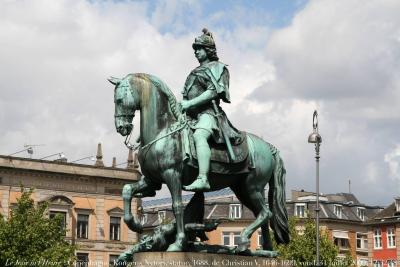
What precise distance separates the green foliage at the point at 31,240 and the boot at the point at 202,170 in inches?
1085

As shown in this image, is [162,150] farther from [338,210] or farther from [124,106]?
[338,210]

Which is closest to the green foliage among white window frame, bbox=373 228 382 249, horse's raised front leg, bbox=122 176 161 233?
horse's raised front leg, bbox=122 176 161 233

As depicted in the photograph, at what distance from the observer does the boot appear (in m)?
13.6

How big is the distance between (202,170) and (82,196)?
5200 cm

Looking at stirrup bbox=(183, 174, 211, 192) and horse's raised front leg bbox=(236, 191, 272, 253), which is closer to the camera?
stirrup bbox=(183, 174, 211, 192)

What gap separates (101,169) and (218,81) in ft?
173

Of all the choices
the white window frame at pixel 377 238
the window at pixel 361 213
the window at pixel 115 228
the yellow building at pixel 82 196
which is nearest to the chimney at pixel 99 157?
the yellow building at pixel 82 196

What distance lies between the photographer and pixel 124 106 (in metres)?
13.8

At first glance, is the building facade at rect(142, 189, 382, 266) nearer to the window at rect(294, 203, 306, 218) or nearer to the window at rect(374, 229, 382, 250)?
the window at rect(294, 203, 306, 218)

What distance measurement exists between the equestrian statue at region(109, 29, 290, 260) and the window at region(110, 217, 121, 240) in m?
51.6

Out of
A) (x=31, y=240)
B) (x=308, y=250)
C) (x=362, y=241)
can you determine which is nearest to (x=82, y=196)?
(x=308, y=250)

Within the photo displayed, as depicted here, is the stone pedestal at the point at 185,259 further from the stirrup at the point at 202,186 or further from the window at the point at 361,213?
the window at the point at 361,213

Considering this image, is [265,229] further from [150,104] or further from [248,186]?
[150,104]

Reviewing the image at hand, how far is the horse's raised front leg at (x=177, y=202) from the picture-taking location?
13.5 metres
